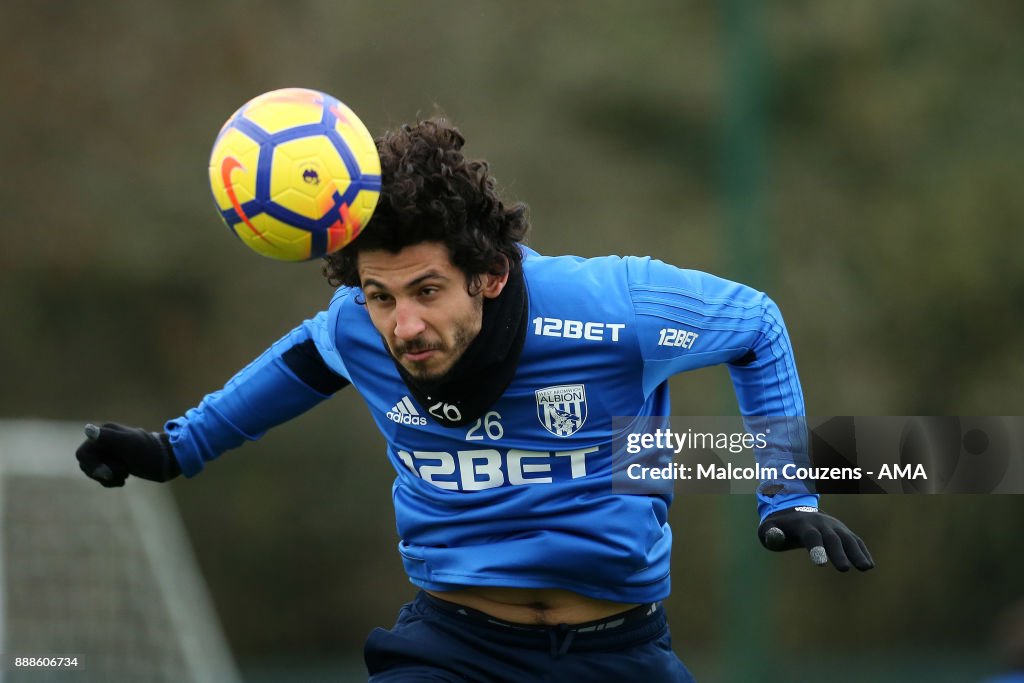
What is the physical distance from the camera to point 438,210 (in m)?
3.48

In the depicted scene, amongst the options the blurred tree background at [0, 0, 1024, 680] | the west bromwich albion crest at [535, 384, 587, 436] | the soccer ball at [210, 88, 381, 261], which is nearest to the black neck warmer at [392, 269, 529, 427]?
the west bromwich albion crest at [535, 384, 587, 436]

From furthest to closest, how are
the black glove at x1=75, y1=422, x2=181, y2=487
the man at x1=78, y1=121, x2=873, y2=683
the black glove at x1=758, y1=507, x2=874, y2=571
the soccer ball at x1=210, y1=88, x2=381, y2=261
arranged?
1. the black glove at x1=75, y1=422, x2=181, y2=487
2. the man at x1=78, y1=121, x2=873, y2=683
3. the black glove at x1=758, y1=507, x2=874, y2=571
4. the soccer ball at x1=210, y1=88, x2=381, y2=261

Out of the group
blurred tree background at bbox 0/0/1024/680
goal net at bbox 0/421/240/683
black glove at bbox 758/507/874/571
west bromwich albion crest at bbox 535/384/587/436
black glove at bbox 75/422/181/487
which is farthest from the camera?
blurred tree background at bbox 0/0/1024/680

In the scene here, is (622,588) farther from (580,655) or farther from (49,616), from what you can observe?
(49,616)

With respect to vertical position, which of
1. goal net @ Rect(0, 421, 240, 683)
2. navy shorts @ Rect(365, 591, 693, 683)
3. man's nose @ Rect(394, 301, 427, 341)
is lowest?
goal net @ Rect(0, 421, 240, 683)

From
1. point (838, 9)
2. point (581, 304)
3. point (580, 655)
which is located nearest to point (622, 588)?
point (580, 655)

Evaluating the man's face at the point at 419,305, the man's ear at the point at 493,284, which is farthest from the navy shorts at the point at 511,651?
the man's ear at the point at 493,284

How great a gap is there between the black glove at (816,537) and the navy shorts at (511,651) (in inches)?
18.2

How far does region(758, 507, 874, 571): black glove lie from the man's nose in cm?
100

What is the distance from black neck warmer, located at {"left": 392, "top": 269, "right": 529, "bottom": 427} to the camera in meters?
3.52

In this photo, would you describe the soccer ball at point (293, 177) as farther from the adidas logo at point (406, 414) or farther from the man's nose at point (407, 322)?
the adidas logo at point (406, 414)

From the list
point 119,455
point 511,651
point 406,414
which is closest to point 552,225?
point 119,455

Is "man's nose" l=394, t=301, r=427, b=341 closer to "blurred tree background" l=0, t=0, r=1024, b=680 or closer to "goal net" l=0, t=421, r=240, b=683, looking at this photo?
"goal net" l=0, t=421, r=240, b=683

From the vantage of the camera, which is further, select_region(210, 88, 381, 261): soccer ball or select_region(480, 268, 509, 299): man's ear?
select_region(480, 268, 509, 299): man's ear
